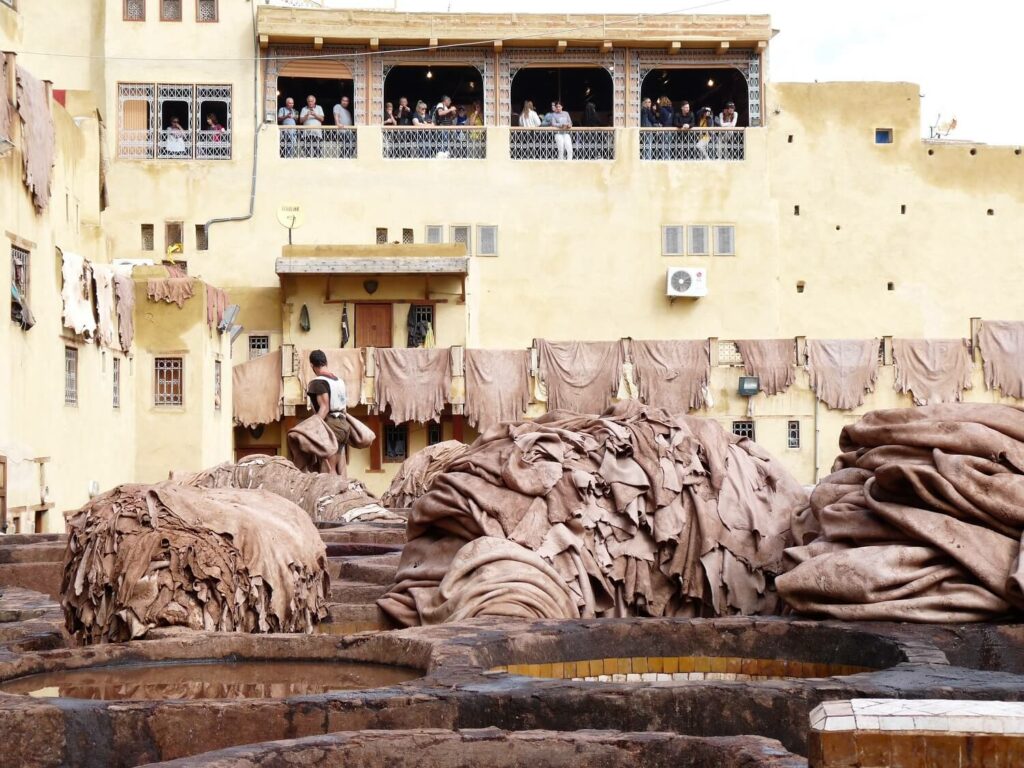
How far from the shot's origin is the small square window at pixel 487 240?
132ft

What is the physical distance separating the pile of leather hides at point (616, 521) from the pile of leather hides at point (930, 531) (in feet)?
2.66

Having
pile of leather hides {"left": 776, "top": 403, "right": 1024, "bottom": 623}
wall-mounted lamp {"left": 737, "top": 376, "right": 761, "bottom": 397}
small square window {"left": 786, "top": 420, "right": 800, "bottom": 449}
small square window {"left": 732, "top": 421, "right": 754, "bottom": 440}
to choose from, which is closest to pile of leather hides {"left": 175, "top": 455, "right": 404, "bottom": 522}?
pile of leather hides {"left": 776, "top": 403, "right": 1024, "bottom": 623}

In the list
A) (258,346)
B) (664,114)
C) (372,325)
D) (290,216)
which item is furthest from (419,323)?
(664,114)

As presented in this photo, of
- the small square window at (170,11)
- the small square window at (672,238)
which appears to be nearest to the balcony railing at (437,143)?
the small square window at (672,238)

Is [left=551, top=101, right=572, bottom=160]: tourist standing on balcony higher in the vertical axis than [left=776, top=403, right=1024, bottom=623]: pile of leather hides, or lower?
higher

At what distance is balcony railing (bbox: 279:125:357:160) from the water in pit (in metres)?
33.7

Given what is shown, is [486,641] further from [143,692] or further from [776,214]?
[776,214]

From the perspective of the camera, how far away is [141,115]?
1556 inches

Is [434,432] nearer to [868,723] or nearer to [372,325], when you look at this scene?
[372,325]

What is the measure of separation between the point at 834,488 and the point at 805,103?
34.7 m

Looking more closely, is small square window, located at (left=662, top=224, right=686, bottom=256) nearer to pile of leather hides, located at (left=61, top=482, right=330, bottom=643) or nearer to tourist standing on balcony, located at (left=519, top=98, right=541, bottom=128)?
tourist standing on balcony, located at (left=519, top=98, right=541, bottom=128)

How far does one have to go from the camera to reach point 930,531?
802 centimetres

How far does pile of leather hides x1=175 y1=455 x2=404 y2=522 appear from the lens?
16.4 m

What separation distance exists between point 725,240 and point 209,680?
3499 centimetres
